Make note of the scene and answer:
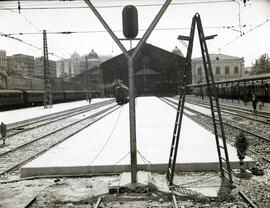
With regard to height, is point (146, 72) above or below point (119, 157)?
→ above

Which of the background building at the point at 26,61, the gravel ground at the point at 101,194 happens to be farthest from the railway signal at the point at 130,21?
the background building at the point at 26,61

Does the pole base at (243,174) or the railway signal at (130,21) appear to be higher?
the railway signal at (130,21)

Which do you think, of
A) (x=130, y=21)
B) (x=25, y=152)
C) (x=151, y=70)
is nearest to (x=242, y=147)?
(x=130, y=21)

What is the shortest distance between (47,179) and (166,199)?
3.28m

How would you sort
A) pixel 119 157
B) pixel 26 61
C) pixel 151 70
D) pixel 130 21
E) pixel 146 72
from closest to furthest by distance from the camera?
pixel 130 21, pixel 119 157, pixel 146 72, pixel 151 70, pixel 26 61

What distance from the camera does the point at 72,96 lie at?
6322 cm

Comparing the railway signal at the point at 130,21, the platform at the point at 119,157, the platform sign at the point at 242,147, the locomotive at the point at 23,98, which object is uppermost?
the railway signal at the point at 130,21

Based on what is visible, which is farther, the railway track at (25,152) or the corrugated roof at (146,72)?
the corrugated roof at (146,72)

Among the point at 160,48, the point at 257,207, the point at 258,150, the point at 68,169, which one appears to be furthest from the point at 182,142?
the point at 160,48

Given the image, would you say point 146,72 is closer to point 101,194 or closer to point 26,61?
point 101,194

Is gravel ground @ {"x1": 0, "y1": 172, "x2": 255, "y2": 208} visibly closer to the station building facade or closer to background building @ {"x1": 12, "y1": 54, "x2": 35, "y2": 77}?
the station building facade

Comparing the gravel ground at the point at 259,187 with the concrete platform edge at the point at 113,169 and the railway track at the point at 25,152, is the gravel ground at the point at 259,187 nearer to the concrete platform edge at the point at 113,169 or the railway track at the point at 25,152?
the concrete platform edge at the point at 113,169

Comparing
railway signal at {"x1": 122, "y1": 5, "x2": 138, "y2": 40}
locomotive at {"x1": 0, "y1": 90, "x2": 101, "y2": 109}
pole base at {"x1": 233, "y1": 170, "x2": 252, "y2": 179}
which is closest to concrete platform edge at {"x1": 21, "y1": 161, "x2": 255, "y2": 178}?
pole base at {"x1": 233, "y1": 170, "x2": 252, "y2": 179}

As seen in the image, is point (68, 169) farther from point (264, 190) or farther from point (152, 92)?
point (152, 92)
